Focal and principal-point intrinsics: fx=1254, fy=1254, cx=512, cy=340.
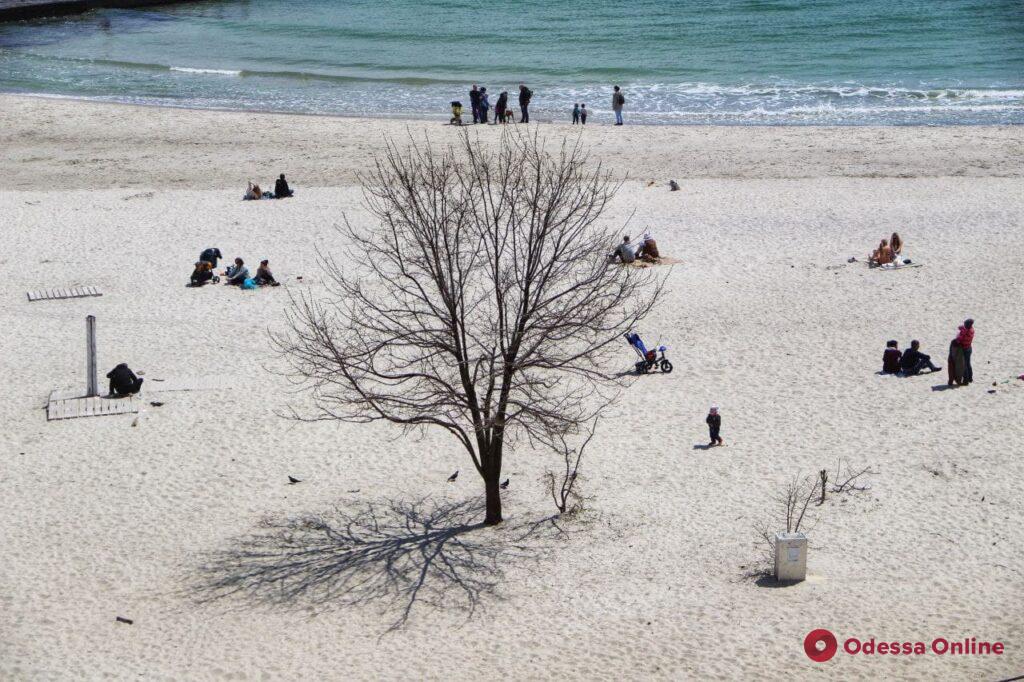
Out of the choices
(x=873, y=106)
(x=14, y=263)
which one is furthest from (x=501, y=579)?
(x=873, y=106)

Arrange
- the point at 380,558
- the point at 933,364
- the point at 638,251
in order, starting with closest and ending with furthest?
the point at 380,558 → the point at 933,364 → the point at 638,251

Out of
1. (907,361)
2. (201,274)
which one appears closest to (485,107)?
(201,274)

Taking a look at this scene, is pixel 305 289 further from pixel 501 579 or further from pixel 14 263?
pixel 501 579

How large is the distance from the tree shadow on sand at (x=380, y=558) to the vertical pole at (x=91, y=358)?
465 cm

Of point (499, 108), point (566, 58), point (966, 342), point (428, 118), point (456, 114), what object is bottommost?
point (966, 342)

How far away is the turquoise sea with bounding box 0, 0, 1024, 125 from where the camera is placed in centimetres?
4325

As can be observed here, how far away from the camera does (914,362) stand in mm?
19484

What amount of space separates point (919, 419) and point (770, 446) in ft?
7.72

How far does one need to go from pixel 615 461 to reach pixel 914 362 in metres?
5.56

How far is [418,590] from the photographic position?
549 inches

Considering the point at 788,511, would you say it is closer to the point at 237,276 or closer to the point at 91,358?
the point at 91,358

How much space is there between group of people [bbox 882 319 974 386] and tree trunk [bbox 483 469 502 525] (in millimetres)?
7506

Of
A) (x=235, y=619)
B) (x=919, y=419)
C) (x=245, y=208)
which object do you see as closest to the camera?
(x=235, y=619)

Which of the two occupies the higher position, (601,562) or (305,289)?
(305,289)
